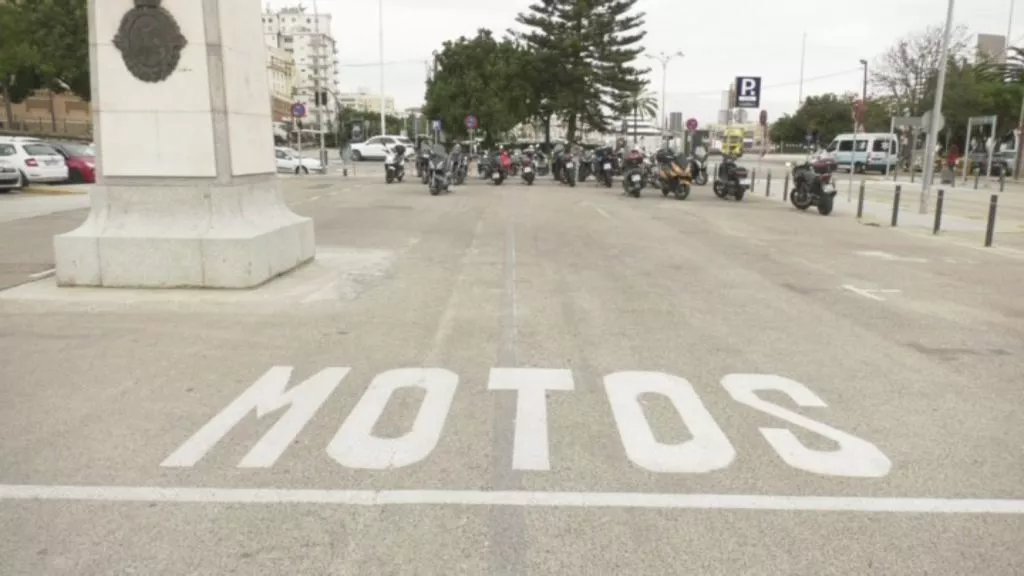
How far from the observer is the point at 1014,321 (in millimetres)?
7562

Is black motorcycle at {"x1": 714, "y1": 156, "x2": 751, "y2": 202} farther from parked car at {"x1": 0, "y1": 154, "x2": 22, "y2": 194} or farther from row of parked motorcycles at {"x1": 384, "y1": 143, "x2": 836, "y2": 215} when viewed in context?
parked car at {"x1": 0, "y1": 154, "x2": 22, "y2": 194}

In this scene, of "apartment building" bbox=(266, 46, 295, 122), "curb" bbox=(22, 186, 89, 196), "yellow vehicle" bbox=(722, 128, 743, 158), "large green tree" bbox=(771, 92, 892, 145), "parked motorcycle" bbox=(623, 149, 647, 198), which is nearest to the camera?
"curb" bbox=(22, 186, 89, 196)

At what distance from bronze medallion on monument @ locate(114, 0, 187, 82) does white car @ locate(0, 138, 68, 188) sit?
1715 centimetres

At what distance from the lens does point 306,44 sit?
163500 millimetres

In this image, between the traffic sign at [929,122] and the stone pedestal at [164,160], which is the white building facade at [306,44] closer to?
the traffic sign at [929,122]

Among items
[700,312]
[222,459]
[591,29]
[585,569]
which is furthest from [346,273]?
[591,29]

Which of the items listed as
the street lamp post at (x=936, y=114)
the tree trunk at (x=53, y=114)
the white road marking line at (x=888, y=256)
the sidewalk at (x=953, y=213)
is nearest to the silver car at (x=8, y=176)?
the white road marking line at (x=888, y=256)

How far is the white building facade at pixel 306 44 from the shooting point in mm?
154875

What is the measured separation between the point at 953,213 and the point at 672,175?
7618mm

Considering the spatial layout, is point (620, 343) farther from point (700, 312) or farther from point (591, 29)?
point (591, 29)

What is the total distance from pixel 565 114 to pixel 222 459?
2239 inches

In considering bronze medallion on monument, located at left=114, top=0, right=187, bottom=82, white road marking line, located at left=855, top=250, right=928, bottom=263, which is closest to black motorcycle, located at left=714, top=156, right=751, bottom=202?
white road marking line, located at left=855, top=250, right=928, bottom=263

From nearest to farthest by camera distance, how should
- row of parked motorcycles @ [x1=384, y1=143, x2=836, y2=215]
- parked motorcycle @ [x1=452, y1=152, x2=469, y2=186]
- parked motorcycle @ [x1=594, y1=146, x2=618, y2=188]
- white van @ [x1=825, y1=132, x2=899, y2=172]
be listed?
1. row of parked motorcycles @ [x1=384, y1=143, x2=836, y2=215]
2. parked motorcycle @ [x1=452, y1=152, x2=469, y2=186]
3. parked motorcycle @ [x1=594, y1=146, x2=618, y2=188]
4. white van @ [x1=825, y1=132, x2=899, y2=172]

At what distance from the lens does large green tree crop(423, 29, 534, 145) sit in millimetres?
59844
